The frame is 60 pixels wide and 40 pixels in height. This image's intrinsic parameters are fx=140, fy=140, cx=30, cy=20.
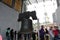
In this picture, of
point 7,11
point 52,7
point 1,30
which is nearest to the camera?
point 1,30

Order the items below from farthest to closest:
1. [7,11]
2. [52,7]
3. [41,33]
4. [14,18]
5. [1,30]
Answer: [52,7] → [14,18] → [7,11] → [1,30] → [41,33]

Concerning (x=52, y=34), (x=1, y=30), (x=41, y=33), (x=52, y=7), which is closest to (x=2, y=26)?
(x=1, y=30)

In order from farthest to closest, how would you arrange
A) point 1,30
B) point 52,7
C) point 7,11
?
point 52,7, point 7,11, point 1,30

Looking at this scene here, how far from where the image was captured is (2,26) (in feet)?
28.7

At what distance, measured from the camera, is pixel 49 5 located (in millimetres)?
17562

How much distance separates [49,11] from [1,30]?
9.72 meters

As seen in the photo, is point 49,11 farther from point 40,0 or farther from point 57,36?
point 57,36

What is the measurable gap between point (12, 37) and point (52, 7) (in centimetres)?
972

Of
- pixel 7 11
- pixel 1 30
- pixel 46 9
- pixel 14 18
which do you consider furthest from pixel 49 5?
pixel 1 30

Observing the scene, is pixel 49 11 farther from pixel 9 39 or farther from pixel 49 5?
pixel 9 39

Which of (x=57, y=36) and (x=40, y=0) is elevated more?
(x=40, y=0)

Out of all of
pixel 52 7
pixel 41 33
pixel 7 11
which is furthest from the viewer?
pixel 52 7

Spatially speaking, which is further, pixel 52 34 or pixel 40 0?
pixel 40 0

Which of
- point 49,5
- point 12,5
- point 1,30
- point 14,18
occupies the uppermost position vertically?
point 49,5
